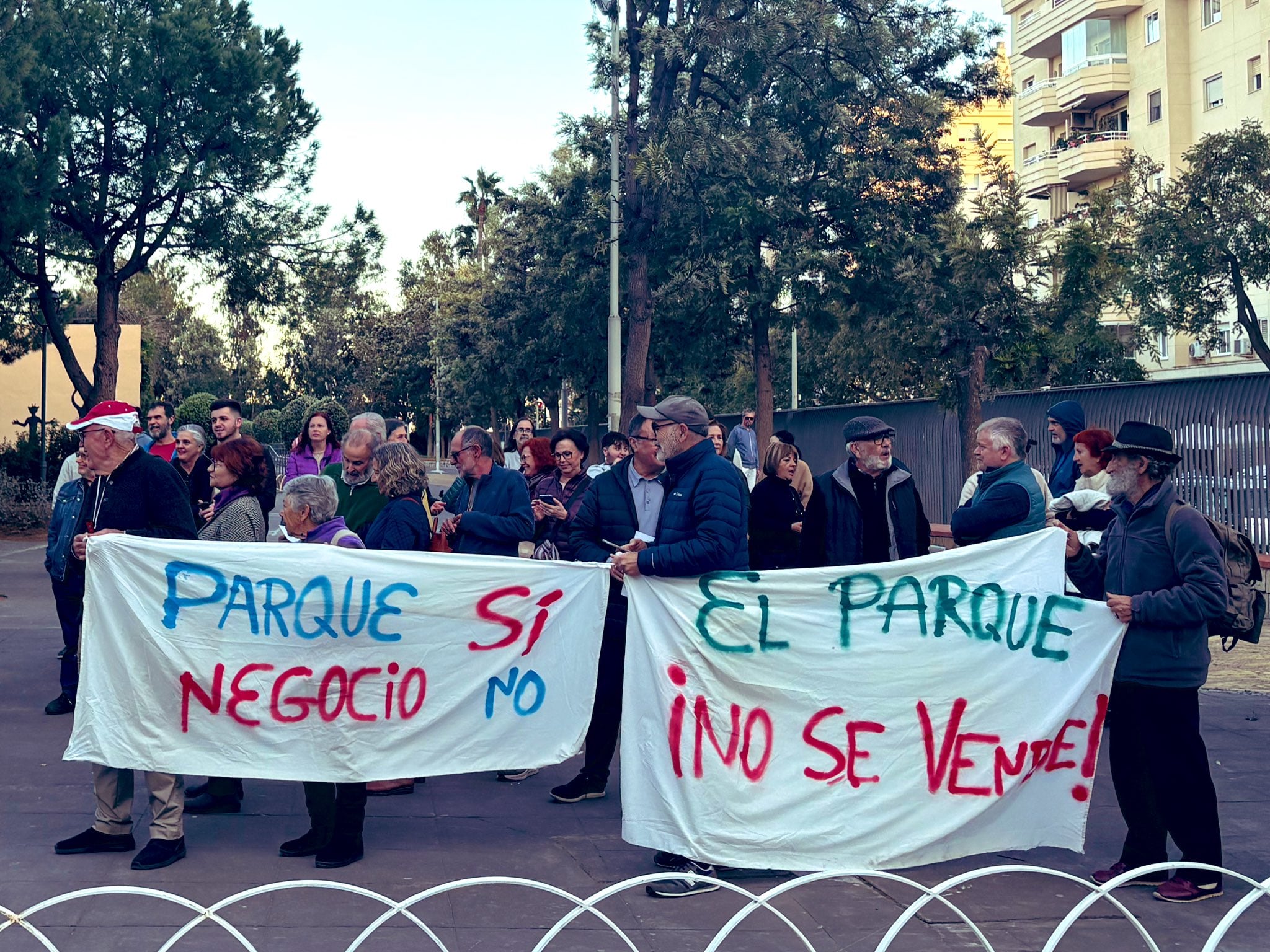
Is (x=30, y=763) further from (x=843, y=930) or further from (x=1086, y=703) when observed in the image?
(x=1086, y=703)

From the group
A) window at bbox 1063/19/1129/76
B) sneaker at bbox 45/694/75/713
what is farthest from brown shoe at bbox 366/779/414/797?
window at bbox 1063/19/1129/76

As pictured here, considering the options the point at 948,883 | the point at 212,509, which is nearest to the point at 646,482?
the point at 212,509

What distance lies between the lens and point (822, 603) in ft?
18.4

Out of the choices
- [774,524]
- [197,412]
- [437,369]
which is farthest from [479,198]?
[774,524]

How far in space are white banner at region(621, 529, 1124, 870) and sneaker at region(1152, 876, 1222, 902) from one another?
1.26 feet

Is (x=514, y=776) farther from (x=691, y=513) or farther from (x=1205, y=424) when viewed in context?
(x=1205, y=424)

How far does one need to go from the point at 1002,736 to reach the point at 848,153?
831 inches

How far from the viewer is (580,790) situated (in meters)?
6.86

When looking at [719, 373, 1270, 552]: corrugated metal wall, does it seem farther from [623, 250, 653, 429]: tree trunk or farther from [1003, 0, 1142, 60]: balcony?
[1003, 0, 1142, 60]: balcony

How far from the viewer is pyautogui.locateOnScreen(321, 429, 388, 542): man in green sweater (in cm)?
738

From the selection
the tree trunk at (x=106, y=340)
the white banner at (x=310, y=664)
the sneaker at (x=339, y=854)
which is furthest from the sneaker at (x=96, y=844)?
the tree trunk at (x=106, y=340)

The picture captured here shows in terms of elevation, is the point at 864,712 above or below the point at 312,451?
below

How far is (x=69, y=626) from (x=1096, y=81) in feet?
156

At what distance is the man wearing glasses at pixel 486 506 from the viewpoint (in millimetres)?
7281
